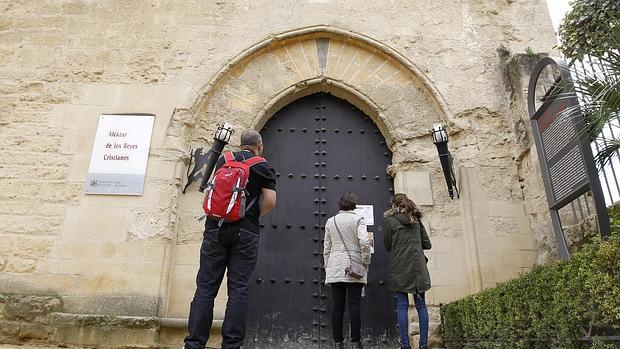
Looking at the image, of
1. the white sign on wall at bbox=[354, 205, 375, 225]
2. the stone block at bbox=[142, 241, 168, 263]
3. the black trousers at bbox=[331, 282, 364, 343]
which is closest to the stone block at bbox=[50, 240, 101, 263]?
the stone block at bbox=[142, 241, 168, 263]

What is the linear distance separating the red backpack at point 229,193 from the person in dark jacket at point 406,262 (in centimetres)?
163

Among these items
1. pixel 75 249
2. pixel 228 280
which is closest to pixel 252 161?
pixel 228 280

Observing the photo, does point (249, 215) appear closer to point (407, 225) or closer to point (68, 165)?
point (407, 225)

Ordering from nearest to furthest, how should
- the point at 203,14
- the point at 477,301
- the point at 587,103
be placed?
the point at 587,103 → the point at 477,301 → the point at 203,14

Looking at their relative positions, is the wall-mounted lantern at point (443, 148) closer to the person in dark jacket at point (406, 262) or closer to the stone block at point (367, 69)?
the person in dark jacket at point (406, 262)

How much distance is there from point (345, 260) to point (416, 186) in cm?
157

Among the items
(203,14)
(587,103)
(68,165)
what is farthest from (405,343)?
(203,14)

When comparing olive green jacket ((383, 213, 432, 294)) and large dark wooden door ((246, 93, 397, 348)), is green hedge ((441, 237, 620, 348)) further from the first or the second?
large dark wooden door ((246, 93, 397, 348))

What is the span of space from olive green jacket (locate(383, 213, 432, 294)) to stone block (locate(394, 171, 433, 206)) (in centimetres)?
90

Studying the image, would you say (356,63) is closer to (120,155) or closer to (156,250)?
(120,155)

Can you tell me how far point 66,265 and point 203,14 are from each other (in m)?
3.28

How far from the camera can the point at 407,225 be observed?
4258 mm

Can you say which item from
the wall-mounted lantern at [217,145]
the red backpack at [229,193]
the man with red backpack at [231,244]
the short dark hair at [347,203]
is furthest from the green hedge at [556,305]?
the wall-mounted lantern at [217,145]

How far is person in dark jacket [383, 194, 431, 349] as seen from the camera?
3969 mm
